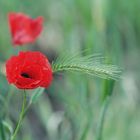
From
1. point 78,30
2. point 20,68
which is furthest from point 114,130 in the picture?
point 20,68

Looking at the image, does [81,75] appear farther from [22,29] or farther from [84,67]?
[84,67]

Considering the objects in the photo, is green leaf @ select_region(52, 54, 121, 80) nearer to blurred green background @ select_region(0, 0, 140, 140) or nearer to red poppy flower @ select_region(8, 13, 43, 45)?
red poppy flower @ select_region(8, 13, 43, 45)

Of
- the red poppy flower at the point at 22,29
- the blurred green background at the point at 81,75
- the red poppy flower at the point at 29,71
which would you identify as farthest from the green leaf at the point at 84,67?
the blurred green background at the point at 81,75

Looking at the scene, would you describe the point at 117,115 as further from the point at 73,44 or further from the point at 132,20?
the point at 132,20

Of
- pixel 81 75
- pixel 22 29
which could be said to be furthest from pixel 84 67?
pixel 81 75

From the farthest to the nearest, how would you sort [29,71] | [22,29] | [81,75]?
[81,75] → [22,29] → [29,71]
